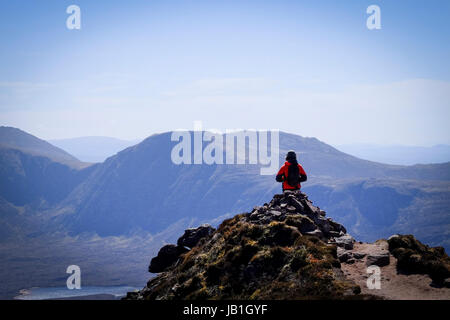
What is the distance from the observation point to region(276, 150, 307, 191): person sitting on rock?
127 ft

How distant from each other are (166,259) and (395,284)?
1246 inches

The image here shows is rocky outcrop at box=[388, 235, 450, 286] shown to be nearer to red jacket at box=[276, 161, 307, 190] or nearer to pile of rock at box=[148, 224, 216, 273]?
red jacket at box=[276, 161, 307, 190]

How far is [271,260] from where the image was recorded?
1364 inches

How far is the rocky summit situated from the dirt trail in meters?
0.22

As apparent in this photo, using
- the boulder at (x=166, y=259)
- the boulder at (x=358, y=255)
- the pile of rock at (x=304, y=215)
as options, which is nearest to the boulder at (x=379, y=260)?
the boulder at (x=358, y=255)

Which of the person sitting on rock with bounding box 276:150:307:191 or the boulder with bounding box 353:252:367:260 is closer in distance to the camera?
the boulder with bounding box 353:252:367:260

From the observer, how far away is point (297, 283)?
30.6 metres

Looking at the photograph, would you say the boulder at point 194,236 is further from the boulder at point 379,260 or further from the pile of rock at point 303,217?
the boulder at point 379,260

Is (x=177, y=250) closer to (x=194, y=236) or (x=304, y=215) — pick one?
(x=194, y=236)

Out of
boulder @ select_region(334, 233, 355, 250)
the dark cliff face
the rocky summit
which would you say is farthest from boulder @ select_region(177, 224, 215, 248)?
boulder @ select_region(334, 233, 355, 250)
